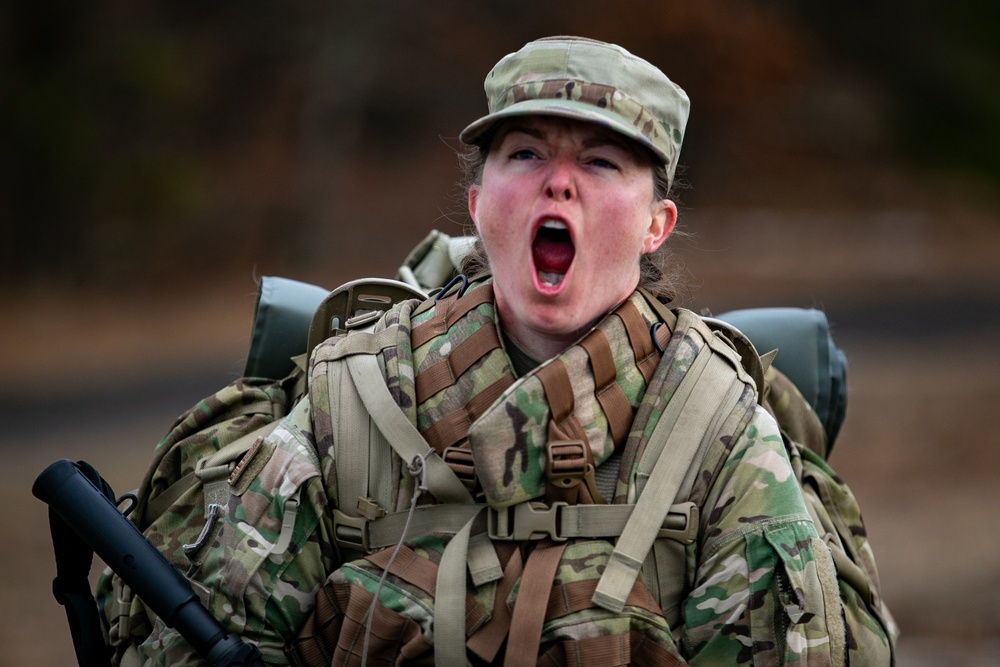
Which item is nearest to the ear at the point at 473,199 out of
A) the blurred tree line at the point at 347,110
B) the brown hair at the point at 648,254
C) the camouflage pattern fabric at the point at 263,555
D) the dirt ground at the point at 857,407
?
the brown hair at the point at 648,254

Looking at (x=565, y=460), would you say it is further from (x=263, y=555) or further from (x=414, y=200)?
(x=414, y=200)

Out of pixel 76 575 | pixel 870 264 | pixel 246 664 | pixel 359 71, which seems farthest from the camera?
pixel 359 71

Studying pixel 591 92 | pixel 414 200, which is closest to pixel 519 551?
pixel 591 92

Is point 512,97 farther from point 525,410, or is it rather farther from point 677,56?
point 677,56

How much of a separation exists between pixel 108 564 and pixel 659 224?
1742 millimetres

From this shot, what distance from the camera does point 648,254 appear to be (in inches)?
143

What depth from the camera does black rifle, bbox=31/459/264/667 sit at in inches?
123

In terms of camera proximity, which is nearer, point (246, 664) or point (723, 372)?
point (246, 664)

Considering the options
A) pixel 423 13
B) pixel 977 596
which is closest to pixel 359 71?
pixel 423 13

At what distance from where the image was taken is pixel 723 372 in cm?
327

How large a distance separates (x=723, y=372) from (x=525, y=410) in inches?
22.0

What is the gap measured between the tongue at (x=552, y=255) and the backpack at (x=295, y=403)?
1.96 ft

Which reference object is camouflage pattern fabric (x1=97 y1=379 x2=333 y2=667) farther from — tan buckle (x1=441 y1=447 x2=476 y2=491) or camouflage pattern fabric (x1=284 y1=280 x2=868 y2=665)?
tan buckle (x1=441 y1=447 x2=476 y2=491)

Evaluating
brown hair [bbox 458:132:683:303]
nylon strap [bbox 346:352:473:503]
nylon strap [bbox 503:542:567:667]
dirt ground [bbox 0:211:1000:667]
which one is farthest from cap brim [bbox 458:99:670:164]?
dirt ground [bbox 0:211:1000:667]
